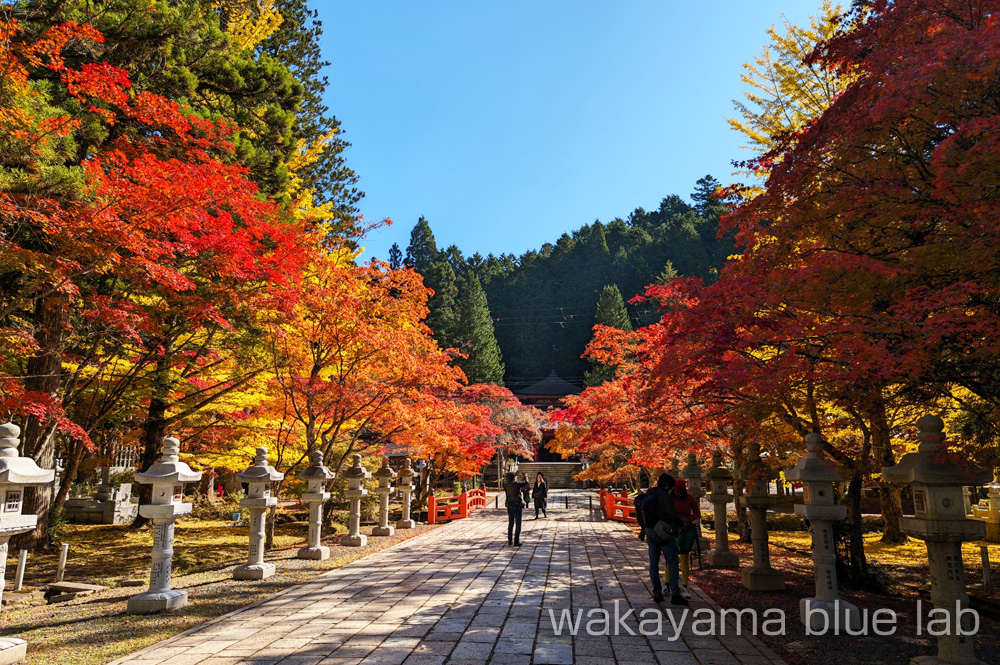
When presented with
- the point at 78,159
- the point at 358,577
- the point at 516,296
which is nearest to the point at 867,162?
the point at 358,577

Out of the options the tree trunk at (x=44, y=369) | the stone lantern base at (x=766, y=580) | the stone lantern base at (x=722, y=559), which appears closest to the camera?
the stone lantern base at (x=766, y=580)

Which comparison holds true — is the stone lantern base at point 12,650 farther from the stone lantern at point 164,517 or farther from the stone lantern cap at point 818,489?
the stone lantern cap at point 818,489

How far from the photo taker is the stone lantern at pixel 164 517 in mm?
6555

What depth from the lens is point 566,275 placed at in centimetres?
6981

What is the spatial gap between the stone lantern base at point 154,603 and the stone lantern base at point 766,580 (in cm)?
743

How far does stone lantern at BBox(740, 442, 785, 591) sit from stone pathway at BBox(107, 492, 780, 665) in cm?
109

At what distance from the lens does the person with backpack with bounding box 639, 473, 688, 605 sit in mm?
6664

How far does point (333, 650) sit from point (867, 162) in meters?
6.98

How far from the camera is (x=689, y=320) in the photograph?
6.84 meters

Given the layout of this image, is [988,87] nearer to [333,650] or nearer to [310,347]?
[333,650]

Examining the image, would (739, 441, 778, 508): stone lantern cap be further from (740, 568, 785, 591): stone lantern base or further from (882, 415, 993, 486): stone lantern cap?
(882, 415, 993, 486): stone lantern cap

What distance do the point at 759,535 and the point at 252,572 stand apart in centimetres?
752

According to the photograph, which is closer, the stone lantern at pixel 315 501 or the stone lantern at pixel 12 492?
the stone lantern at pixel 12 492

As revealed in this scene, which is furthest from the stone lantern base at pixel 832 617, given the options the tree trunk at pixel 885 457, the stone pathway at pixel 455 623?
the tree trunk at pixel 885 457
